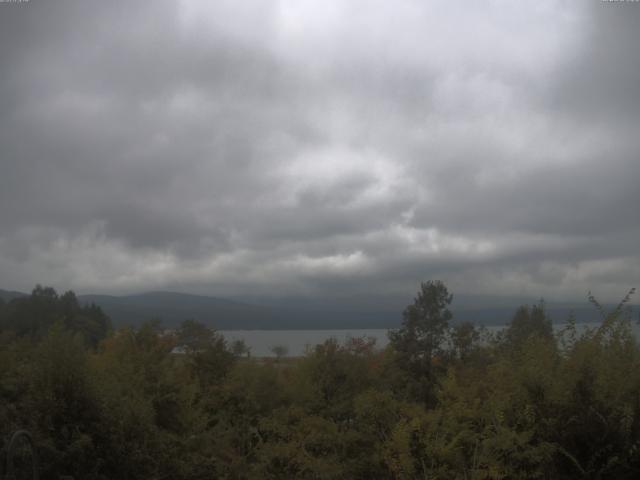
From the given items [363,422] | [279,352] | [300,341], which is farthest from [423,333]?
[300,341]

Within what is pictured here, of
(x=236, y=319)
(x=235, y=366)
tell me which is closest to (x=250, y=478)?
(x=235, y=366)

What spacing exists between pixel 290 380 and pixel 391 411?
8.16 meters

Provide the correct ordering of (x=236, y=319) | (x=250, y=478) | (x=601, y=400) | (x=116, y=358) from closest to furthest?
(x=601, y=400)
(x=250, y=478)
(x=116, y=358)
(x=236, y=319)

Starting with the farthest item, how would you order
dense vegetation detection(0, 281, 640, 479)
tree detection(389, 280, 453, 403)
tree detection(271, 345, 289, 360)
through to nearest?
tree detection(271, 345, 289, 360) → tree detection(389, 280, 453, 403) → dense vegetation detection(0, 281, 640, 479)

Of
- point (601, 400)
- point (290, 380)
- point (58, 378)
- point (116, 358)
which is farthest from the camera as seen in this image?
point (290, 380)

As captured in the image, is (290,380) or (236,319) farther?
(236,319)

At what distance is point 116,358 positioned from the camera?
1694cm

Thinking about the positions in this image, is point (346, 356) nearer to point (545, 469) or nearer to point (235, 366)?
point (235, 366)

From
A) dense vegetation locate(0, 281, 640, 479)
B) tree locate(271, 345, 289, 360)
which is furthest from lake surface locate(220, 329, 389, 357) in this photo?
dense vegetation locate(0, 281, 640, 479)

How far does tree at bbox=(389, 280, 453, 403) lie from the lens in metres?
24.0

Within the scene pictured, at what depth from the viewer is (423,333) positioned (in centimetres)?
2480

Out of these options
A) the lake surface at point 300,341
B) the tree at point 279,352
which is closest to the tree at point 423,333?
the lake surface at point 300,341

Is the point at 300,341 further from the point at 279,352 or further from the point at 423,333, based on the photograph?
the point at 423,333

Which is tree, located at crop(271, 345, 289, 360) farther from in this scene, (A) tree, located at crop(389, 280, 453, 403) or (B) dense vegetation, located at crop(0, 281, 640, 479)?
(B) dense vegetation, located at crop(0, 281, 640, 479)
